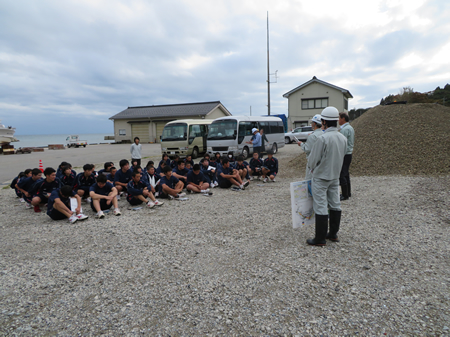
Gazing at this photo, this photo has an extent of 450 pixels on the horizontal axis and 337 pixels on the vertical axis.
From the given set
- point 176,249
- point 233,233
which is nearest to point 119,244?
point 176,249

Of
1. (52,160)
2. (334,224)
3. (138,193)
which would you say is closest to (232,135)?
(138,193)

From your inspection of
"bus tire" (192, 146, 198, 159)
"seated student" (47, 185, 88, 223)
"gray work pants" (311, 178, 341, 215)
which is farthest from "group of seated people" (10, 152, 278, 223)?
"bus tire" (192, 146, 198, 159)

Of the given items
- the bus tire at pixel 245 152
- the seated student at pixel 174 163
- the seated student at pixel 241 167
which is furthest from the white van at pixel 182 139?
the seated student at pixel 241 167

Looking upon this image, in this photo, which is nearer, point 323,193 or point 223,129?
point 323,193

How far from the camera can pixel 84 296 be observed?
117 inches

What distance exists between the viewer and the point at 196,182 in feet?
26.5

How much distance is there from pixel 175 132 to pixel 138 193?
35.0 feet

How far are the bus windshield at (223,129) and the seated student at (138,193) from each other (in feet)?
28.0

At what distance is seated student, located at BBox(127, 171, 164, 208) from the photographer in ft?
21.4

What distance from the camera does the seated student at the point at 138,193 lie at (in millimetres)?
6510

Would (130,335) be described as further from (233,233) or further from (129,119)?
(129,119)

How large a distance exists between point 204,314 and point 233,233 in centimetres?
211

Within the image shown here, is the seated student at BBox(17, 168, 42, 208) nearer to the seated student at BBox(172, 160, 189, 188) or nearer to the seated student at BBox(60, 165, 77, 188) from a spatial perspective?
→ the seated student at BBox(60, 165, 77, 188)

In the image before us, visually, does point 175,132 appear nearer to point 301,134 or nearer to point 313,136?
point 301,134
